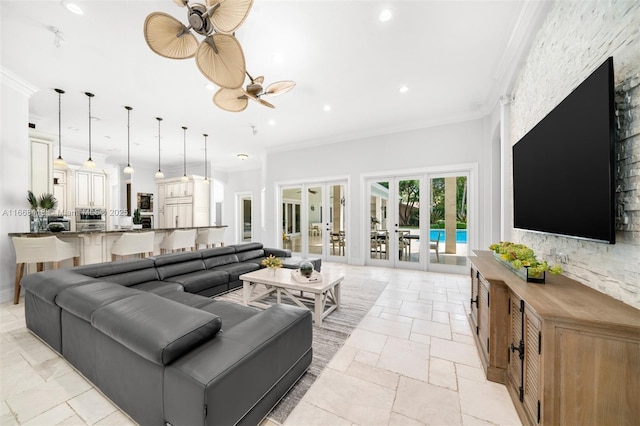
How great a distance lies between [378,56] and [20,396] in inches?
175

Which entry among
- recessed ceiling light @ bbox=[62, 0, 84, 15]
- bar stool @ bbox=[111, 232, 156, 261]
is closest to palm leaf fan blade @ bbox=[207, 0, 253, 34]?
recessed ceiling light @ bbox=[62, 0, 84, 15]

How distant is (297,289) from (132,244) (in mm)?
3522

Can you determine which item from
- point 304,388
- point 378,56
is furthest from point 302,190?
point 304,388

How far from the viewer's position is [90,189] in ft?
21.9

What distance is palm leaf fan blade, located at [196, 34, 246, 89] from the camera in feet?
6.24

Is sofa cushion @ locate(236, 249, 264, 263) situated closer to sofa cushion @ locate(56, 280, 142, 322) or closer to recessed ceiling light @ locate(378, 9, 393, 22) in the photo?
sofa cushion @ locate(56, 280, 142, 322)

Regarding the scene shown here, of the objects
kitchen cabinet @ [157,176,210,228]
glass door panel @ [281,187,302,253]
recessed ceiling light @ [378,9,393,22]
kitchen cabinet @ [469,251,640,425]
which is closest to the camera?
kitchen cabinet @ [469,251,640,425]

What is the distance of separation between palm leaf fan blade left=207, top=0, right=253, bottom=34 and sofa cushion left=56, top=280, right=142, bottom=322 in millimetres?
2099

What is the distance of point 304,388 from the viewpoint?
174cm

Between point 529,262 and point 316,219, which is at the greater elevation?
point 316,219

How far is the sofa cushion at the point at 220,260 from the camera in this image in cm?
387

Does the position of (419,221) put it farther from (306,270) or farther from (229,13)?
(229,13)

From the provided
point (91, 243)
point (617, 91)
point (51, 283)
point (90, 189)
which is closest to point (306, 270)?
point (51, 283)

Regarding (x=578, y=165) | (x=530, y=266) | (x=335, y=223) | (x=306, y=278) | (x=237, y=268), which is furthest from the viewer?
(x=335, y=223)
